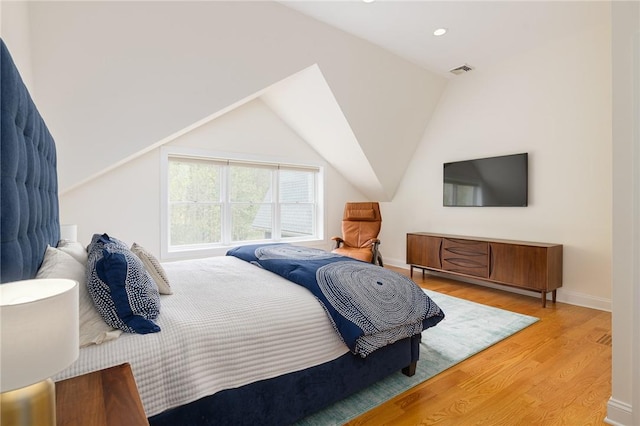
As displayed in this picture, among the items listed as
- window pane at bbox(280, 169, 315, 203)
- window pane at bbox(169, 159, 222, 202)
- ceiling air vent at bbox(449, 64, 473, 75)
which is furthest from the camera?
window pane at bbox(280, 169, 315, 203)

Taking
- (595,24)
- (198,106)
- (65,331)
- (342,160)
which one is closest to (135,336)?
(65,331)

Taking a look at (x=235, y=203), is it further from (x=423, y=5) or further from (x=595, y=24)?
(x=595, y=24)

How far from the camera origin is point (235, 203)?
14.5 ft

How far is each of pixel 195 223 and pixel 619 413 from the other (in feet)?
13.6

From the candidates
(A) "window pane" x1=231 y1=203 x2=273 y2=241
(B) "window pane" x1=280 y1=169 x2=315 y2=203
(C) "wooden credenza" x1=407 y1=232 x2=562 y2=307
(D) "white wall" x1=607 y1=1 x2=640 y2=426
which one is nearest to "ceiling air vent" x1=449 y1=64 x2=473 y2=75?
(C) "wooden credenza" x1=407 y1=232 x2=562 y2=307

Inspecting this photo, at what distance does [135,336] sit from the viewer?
4.00 ft

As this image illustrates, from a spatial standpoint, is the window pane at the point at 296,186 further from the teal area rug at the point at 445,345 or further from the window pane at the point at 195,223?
the teal area rug at the point at 445,345

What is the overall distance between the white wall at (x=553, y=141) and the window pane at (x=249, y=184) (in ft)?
8.65

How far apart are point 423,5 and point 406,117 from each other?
5.86 ft

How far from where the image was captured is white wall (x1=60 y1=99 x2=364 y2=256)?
3307mm

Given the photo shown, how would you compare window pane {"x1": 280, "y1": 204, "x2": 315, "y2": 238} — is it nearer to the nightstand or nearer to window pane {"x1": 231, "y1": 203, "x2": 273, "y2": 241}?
window pane {"x1": 231, "y1": 203, "x2": 273, "y2": 241}

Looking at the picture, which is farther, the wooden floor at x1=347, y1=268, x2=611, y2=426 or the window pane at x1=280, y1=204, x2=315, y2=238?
the window pane at x1=280, y1=204, x2=315, y2=238

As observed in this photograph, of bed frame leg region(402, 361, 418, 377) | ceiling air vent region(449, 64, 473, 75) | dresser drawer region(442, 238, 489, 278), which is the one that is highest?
ceiling air vent region(449, 64, 473, 75)

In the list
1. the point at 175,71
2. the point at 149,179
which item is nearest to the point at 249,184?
the point at 149,179
